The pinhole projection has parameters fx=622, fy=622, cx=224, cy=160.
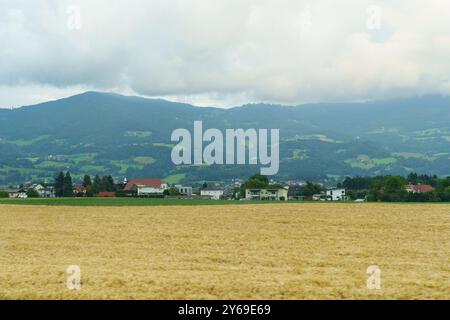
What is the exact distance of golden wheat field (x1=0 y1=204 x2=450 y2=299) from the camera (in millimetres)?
15016

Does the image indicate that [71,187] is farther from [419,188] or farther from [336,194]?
[419,188]

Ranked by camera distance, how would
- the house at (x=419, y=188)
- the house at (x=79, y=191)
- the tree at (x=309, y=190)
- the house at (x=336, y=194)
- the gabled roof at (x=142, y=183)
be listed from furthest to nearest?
the gabled roof at (x=142, y=183), the house at (x=79, y=191), the tree at (x=309, y=190), the house at (x=336, y=194), the house at (x=419, y=188)

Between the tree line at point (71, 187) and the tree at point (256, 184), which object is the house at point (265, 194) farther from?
the tree line at point (71, 187)

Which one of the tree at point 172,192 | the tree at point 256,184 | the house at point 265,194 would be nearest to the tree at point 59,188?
the tree at point 172,192

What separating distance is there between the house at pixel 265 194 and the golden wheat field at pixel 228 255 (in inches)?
1605

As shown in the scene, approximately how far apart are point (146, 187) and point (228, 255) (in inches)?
2787

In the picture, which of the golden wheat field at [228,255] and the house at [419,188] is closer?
the golden wheat field at [228,255]

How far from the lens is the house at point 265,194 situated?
284ft

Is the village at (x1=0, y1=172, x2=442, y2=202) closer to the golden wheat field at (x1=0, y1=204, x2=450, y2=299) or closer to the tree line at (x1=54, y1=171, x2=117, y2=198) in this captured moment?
the tree line at (x1=54, y1=171, x2=117, y2=198)

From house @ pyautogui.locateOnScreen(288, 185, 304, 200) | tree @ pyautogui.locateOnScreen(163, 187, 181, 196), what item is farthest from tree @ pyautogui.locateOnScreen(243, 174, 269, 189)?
tree @ pyautogui.locateOnScreen(163, 187, 181, 196)

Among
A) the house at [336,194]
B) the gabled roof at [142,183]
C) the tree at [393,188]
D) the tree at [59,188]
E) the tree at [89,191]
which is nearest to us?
the tree at [393,188]

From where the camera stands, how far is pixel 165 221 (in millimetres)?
41000
